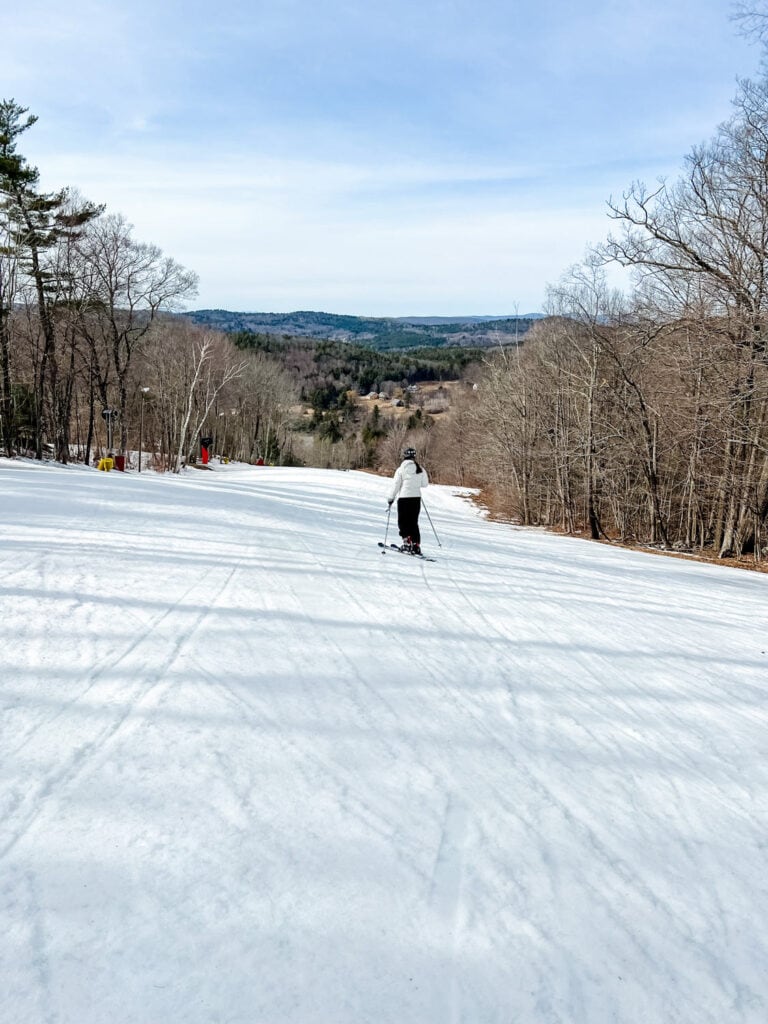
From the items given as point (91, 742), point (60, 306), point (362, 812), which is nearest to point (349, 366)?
point (60, 306)

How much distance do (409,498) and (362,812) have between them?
7182mm

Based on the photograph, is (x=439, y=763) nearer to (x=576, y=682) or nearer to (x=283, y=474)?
(x=576, y=682)

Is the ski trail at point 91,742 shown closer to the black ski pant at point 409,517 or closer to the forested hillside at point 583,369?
the black ski pant at point 409,517

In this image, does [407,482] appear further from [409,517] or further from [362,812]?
[362,812]

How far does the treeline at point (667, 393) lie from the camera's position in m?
14.4

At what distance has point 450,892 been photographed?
8.96 ft

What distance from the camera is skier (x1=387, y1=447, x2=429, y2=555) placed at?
10141mm

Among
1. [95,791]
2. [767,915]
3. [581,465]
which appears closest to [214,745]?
[95,791]

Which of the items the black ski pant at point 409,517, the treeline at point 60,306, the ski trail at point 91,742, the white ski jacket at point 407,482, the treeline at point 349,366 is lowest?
the ski trail at point 91,742

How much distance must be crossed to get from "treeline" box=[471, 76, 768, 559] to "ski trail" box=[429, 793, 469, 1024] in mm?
12278

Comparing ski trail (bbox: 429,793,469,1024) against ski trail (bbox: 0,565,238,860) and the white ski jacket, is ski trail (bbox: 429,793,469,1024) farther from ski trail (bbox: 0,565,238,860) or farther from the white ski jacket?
the white ski jacket

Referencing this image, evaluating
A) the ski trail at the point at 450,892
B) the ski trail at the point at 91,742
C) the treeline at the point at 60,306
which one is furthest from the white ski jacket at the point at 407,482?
the treeline at the point at 60,306

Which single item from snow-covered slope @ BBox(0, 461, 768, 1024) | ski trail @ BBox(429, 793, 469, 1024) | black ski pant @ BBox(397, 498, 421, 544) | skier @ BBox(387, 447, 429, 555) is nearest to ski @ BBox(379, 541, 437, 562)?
skier @ BBox(387, 447, 429, 555)

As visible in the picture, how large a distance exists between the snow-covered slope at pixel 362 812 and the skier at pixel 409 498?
136 inches
